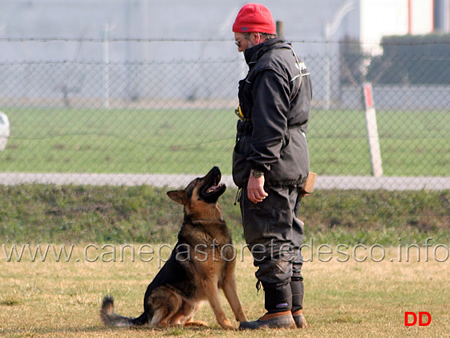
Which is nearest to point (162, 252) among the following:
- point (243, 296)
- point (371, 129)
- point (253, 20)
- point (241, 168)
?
point (243, 296)

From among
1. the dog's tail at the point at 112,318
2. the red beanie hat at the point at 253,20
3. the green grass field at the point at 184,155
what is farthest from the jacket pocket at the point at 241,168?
the green grass field at the point at 184,155

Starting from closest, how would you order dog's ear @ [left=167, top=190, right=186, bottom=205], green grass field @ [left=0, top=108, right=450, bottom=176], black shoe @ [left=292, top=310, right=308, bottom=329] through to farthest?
black shoe @ [left=292, top=310, right=308, bottom=329]
dog's ear @ [left=167, top=190, right=186, bottom=205]
green grass field @ [left=0, top=108, right=450, bottom=176]

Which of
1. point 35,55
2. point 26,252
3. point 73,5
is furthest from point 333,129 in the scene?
point 73,5

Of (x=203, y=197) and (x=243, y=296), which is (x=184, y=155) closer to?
(x=243, y=296)

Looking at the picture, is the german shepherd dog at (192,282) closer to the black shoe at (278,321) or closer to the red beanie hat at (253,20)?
the black shoe at (278,321)

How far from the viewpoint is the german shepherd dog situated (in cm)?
Result: 434

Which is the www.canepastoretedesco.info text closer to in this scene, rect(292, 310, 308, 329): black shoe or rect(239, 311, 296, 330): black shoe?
rect(292, 310, 308, 329): black shoe

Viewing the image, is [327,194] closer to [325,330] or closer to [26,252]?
[26,252]

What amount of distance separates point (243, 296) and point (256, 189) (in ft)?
6.15

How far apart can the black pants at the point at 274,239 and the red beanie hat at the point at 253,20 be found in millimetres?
987

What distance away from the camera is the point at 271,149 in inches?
150

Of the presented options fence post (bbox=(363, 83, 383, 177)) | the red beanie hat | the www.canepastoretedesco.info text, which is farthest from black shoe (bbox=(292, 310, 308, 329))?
fence post (bbox=(363, 83, 383, 177))

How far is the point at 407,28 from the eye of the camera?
44750 mm

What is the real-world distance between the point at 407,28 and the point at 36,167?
124 feet
